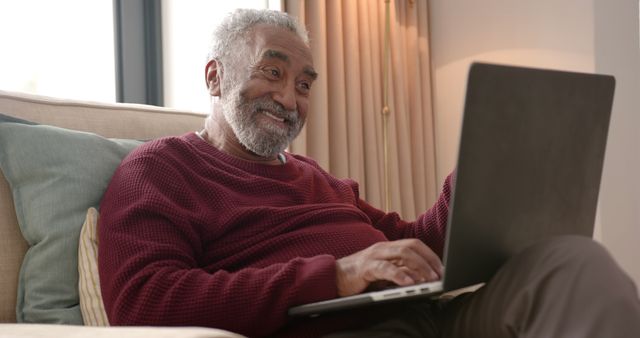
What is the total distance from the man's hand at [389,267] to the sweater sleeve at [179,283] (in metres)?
0.03

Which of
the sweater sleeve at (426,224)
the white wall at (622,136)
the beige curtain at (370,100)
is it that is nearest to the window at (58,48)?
the beige curtain at (370,100)

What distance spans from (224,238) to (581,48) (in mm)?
1843

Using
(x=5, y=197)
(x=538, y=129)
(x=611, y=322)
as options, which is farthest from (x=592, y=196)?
(x=5, y=197)

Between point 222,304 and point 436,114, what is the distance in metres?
2.20

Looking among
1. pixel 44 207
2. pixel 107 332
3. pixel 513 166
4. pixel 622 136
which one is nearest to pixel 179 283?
pixel 107 332

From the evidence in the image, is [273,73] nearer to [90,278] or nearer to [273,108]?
[273,108]

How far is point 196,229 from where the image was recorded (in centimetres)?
136

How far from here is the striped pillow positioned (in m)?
1.33

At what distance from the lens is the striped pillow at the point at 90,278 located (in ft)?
4.35

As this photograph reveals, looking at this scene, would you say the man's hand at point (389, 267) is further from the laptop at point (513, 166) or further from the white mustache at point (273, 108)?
the white mustache at point (273, 108)

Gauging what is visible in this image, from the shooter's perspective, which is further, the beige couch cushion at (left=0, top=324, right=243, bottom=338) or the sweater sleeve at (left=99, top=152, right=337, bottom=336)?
the sweater sleeve at (left=99, top=152, right=337, bottom=336)

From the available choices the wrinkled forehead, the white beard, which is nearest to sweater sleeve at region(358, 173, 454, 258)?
the white beard

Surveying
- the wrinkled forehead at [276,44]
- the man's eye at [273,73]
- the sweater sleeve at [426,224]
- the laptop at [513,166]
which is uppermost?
the wrinkled forehead at [276,44]

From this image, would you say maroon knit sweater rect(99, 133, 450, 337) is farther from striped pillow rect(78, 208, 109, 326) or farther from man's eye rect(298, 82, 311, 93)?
man's eye rect(298, 82, 311, 93)
